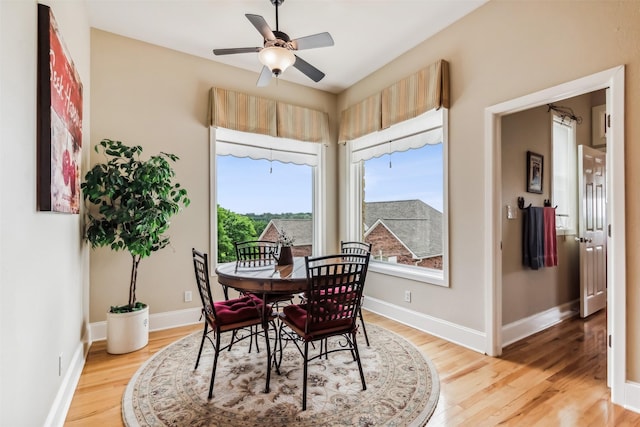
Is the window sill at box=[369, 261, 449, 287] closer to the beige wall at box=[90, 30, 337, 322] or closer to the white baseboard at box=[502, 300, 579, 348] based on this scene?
the white baseboard at box=[502, 300, 579, 348]

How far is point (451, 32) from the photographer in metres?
3.01

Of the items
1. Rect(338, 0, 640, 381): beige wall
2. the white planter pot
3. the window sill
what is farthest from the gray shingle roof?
the white planter pot

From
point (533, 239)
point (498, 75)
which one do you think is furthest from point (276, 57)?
point (533, 239)

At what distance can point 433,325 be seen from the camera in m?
3.18

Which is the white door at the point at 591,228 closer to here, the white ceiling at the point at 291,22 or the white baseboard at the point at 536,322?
the white baseboard at the point at 536,322

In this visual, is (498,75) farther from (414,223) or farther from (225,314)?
(225,314)

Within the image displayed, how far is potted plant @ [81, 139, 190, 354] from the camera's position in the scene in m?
2.64

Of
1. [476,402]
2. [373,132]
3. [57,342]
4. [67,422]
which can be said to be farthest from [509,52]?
[67,422]

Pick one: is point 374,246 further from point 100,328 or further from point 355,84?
point 100,328

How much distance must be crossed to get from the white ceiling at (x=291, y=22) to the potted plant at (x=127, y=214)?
1.24 m

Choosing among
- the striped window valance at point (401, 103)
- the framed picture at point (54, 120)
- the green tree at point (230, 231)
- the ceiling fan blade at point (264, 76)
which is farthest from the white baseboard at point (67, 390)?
the striped window valance at point (401, 103)

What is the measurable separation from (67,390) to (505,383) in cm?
295

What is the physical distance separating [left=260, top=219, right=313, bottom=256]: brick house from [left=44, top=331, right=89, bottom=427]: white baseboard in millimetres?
2207

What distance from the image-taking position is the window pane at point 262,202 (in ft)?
12.7
